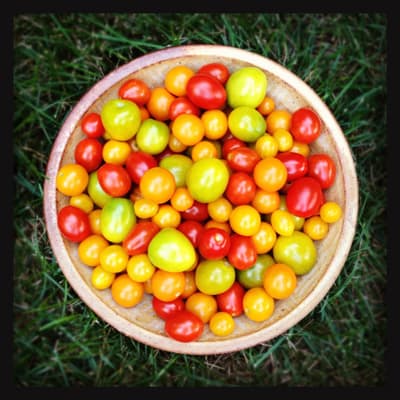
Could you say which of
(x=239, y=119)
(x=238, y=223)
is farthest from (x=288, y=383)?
(x=239, y=119)

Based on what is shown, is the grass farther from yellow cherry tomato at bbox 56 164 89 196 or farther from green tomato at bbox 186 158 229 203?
green tomato at bbox 186 158 229 203

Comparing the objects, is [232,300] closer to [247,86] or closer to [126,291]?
[126,291]

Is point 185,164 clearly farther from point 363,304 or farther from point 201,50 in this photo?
point 363,304

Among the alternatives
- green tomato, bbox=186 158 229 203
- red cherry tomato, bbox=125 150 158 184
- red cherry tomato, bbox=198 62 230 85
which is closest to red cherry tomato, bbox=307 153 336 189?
green tomato, bbox=186 158 229 203

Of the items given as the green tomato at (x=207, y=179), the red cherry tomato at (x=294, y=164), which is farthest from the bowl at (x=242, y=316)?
the green tomato at (x=207, y=179)

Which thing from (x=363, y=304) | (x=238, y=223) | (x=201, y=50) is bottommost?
(x=363, y=304)

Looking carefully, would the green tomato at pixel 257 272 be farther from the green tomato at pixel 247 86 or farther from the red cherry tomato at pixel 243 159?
the green tomato at pixel 247 86
